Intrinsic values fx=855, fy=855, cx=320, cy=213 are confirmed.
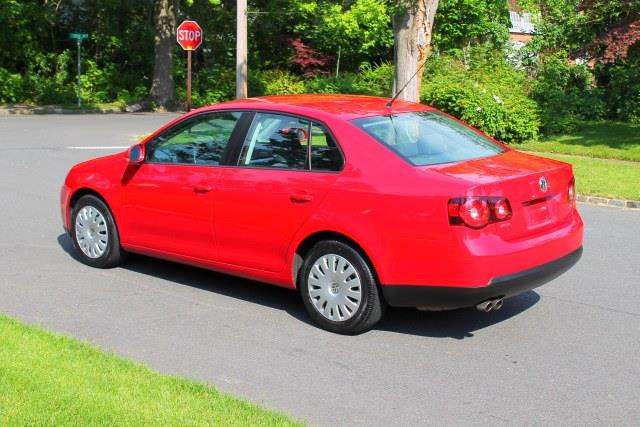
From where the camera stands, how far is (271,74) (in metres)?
35.1

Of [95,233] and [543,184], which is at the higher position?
[543,184]

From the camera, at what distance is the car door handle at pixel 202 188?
6.61 m

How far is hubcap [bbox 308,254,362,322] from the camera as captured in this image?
19.2 feet

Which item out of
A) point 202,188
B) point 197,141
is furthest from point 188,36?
point 202,188

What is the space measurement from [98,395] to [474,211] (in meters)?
2.51

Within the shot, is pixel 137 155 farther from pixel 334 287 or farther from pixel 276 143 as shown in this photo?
pixel 334 287

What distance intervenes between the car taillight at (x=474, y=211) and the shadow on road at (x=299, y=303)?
1.01 meters

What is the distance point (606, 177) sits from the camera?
1415 centimetres

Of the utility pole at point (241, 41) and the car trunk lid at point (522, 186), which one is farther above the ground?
the utility pole at point (241, 41)

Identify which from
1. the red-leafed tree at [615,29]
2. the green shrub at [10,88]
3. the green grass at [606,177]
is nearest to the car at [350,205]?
the green grass at [606,177]

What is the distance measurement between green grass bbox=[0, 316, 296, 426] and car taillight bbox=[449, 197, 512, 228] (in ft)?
5.86

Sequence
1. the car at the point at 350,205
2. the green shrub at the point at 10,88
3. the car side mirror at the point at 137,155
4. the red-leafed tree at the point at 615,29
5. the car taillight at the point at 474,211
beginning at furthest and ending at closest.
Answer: the green shrub at the point at 10,88, the red-leafed tree at the point at 615,29, the car side mirror at the point at 137,155, the car at the point at 350,205, the car taillight at the point at 474,211

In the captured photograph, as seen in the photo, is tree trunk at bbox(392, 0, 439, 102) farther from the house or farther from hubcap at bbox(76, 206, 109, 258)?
the house

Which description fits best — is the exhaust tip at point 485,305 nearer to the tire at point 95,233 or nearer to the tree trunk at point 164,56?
the tire at point 95,233
